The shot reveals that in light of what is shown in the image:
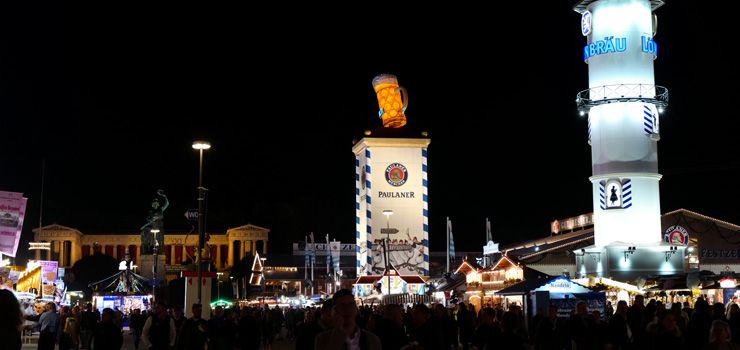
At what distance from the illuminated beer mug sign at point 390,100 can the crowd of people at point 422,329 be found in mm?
35408

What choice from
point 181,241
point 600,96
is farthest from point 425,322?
point 181,241

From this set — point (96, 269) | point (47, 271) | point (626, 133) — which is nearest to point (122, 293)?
point (47, 271)

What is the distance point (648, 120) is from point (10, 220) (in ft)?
101

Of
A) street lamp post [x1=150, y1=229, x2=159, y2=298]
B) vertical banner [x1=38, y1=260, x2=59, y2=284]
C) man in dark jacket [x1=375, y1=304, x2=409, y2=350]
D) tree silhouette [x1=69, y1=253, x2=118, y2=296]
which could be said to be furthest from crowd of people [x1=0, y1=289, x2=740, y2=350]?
tree silhouette [x1=69, y1=253, x2=118, y2=296]

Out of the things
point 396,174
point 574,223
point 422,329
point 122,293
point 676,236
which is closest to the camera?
point 422,329

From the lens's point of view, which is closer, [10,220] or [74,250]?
[10,220]

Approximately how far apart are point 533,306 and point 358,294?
91.1 ft

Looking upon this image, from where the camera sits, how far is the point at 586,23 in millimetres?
49406

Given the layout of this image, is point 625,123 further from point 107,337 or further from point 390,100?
point 107,337

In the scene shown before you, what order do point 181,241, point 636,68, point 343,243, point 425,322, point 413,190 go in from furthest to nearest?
1. point 181,241
2. point 343,243
3. point 413,190
4. point 636,68
5. point 425,322

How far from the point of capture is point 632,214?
4781 cm

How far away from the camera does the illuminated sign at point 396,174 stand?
57.9 m

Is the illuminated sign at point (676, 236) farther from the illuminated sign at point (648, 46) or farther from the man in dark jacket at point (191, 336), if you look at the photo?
the man in dark jacket at point (191, 336)

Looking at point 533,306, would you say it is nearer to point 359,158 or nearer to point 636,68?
point 636,68
